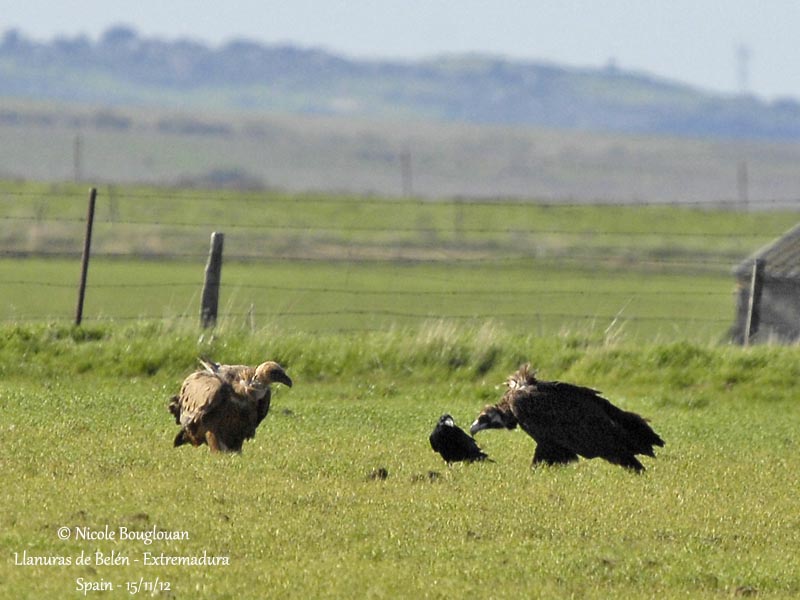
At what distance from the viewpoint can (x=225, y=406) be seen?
1146 centimetres

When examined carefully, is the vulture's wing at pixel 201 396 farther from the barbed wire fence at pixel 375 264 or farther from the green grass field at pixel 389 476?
the barbed wire fence at pixel 375 264

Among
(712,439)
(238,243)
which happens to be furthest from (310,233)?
(712,439)

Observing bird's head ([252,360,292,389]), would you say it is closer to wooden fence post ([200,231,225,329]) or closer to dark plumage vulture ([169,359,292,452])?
dark plumage vulture ([169,359,292,452])

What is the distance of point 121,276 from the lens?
132 feet

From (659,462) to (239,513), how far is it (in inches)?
162

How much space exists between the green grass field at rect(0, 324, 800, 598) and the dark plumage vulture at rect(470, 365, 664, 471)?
0.21 m

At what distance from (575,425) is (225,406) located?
2651 millimetres

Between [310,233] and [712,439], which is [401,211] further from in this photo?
[712,439]

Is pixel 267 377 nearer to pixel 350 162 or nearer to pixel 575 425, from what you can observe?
pixel 575 425

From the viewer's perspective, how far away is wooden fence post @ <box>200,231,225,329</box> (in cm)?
1739

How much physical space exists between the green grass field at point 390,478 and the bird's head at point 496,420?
12.3 inches

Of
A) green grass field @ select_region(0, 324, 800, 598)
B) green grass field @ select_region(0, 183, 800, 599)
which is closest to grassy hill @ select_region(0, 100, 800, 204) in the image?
green grass field @ select_region(0, 183, 800, 599)

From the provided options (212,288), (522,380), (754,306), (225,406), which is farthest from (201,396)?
(754,306)

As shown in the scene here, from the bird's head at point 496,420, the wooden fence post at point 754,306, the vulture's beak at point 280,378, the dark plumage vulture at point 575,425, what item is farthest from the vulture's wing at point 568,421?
the wooden fence post at point 754,306
